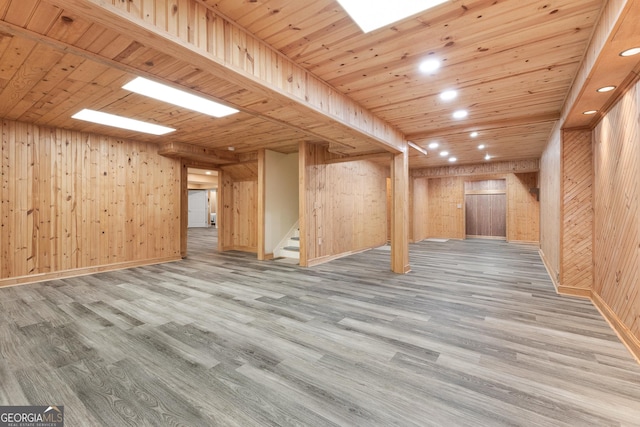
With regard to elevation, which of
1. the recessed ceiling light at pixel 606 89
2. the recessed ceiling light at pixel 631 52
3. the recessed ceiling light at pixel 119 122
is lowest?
the recessed ceiling light at pixel 631 52

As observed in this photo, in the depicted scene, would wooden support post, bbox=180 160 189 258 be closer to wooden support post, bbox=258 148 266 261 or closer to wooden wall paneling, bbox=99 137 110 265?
wooden wall paneling, bbox=99 137 110 265

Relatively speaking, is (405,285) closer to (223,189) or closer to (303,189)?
(303,189)

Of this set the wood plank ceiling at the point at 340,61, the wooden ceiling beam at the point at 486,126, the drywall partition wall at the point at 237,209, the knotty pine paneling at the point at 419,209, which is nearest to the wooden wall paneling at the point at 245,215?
the drywall partition wall at the point at 237,209

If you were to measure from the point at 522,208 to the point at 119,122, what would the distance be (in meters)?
11.5

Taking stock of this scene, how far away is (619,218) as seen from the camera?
2797 mm

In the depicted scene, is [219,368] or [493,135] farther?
[493,135]

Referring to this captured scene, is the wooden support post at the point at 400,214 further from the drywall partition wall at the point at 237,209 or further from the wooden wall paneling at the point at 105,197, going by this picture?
the wooden wall paneling at the point at 105,197

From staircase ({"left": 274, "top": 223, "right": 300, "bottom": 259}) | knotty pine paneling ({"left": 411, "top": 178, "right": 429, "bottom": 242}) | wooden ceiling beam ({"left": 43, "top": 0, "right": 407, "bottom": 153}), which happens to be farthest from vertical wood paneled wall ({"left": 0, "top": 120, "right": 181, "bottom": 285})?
knotty pine paneling ({"left": 411, "top": 178, "right": 429, "bottom": 242})

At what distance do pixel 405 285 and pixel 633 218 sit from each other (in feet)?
8.62

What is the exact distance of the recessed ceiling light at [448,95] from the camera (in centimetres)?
325

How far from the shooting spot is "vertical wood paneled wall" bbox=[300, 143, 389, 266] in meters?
5.87

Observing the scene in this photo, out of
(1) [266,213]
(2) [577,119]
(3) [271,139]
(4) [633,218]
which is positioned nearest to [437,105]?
(2) [577,119]

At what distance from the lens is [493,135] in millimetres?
5305

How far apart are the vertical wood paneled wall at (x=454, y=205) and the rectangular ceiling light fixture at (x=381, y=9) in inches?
329
